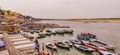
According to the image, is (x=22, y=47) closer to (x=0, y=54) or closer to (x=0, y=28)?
(x=0, y=54)

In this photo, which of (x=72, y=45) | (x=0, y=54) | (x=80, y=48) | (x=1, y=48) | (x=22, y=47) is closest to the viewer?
(x=0, y=54)

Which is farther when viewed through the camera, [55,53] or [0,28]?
[0,28]

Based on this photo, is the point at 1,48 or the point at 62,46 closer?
the point at 1,48

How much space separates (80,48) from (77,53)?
250cm

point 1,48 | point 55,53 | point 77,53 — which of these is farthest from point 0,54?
point 77,53

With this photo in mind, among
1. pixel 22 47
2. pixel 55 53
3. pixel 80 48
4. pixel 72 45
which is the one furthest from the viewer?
pixel 72 45

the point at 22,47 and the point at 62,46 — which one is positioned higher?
the point at 22,47

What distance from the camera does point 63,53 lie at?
2834 centimetres

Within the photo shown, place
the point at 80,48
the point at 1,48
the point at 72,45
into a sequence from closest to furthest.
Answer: the point at 1,48 < the point at 80,48 < the point at 72,45

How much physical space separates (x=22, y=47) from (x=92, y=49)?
621 inches

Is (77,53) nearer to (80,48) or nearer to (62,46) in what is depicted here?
(80,48)

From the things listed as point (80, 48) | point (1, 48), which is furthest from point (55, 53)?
point (1, 48)

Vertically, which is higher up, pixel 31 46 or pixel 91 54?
pixel 31 46

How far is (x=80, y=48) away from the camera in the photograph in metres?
31.1
